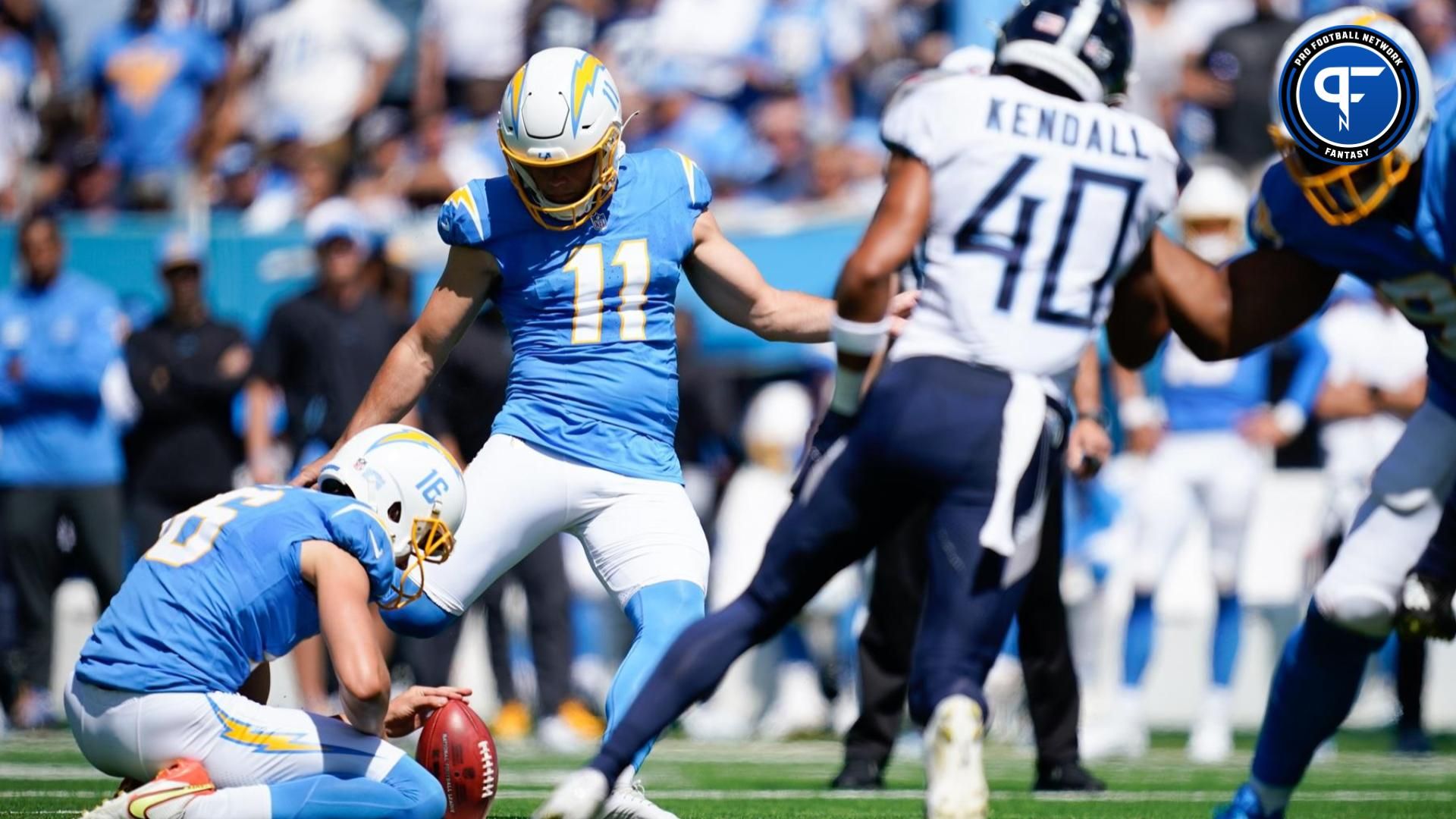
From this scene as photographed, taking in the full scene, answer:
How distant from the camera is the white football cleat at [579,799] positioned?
14.5ft

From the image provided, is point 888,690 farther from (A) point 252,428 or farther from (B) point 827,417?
(A) point 252,428

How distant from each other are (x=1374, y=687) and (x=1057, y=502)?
506cm

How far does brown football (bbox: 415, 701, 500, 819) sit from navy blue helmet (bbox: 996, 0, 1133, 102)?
7.12 feet

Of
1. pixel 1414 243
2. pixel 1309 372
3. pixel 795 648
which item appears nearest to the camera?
pixel 1414 243

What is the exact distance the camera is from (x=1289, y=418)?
9922 millimetres

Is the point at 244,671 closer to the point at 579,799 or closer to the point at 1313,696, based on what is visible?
the point at 579,799

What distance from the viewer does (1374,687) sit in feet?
36.6

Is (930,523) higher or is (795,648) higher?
(930,523)

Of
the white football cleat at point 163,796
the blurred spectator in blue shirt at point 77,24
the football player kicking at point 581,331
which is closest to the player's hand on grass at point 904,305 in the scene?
the football player kicking at point 581,331

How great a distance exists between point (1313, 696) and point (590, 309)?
2212 millimetres

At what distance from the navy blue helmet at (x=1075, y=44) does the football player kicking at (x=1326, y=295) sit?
45 cm

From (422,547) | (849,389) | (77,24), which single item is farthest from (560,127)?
(77,24)

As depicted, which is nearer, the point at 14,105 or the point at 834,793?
the point at 834,793

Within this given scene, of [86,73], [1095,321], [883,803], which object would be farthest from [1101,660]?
[86,73]
